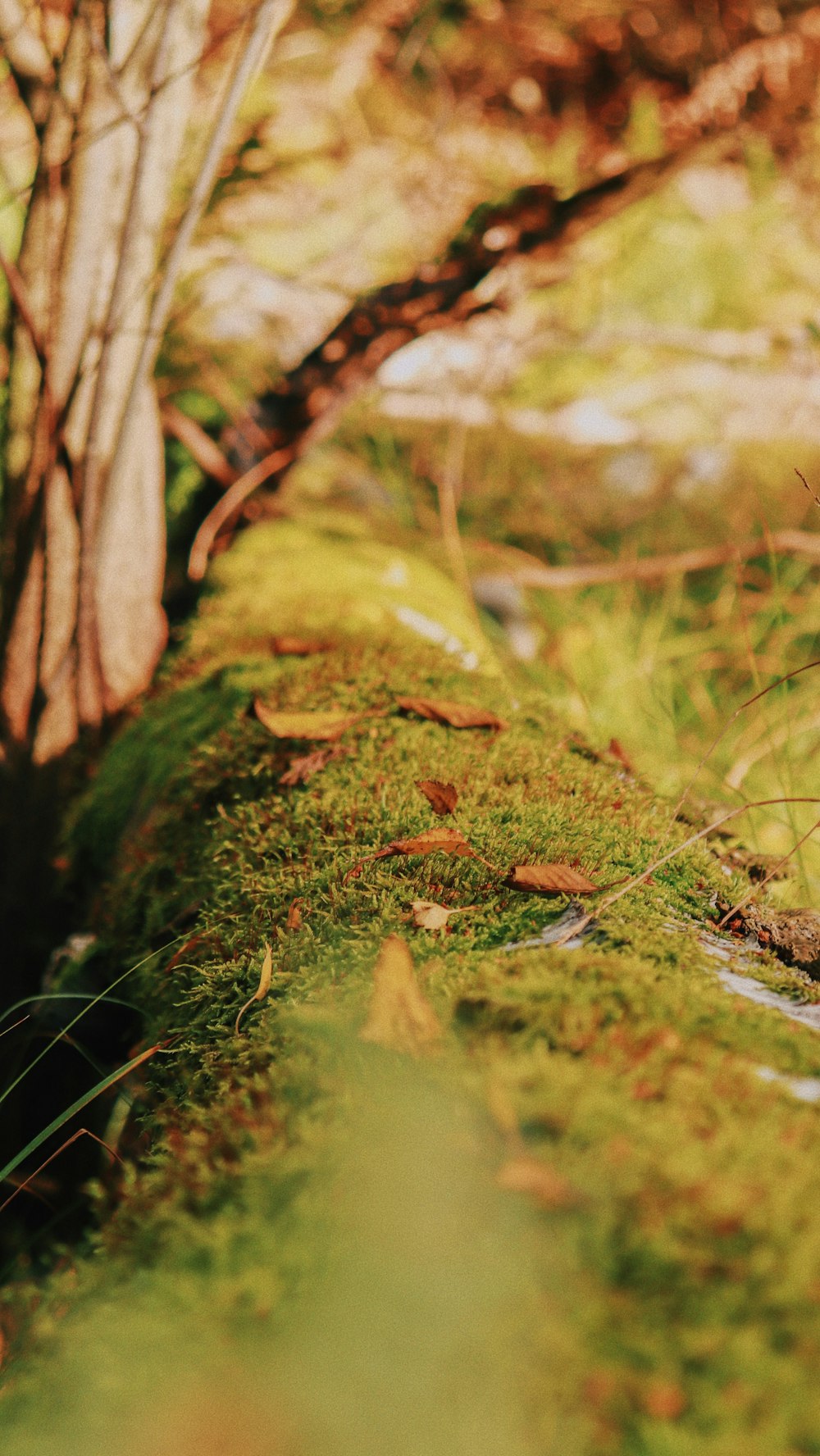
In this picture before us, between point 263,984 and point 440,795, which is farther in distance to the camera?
point 440,795

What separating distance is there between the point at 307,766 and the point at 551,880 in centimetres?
52

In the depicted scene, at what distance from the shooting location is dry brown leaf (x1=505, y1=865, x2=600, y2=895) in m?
1.05

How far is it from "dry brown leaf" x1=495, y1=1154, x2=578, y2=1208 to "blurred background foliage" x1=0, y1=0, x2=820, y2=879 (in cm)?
207

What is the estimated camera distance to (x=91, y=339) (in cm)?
195

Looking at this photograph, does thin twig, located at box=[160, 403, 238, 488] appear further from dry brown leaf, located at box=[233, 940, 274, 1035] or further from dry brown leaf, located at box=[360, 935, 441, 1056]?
Answer: dry brown leaf, located at box=[360, 935, 441, 1056]

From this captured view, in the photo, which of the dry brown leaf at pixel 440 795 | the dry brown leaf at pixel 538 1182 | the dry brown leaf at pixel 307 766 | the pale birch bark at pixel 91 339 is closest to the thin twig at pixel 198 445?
the pale birch bark at pixel 91 339

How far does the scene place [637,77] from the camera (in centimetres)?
404

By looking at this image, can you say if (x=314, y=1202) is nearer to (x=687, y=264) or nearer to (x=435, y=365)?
(x=435, y=365)

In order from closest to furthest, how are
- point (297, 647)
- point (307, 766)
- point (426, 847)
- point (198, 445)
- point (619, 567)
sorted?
point (426, 847) → point (307, 766) → point (297, 647) → point (198, 445) → point (619, 567)

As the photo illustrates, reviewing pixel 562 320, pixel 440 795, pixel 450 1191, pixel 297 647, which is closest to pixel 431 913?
pixel 440 795

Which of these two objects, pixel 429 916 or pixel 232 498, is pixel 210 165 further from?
pixel 429 916

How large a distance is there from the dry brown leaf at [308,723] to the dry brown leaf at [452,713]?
0.10 metres

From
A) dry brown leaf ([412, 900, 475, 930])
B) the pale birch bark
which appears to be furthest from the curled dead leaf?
the pale birch bark

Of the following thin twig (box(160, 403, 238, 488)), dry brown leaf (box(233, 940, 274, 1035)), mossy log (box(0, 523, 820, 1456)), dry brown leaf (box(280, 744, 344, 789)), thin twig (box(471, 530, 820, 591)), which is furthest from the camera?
thin twig (box(471, 530, 820, 591))
